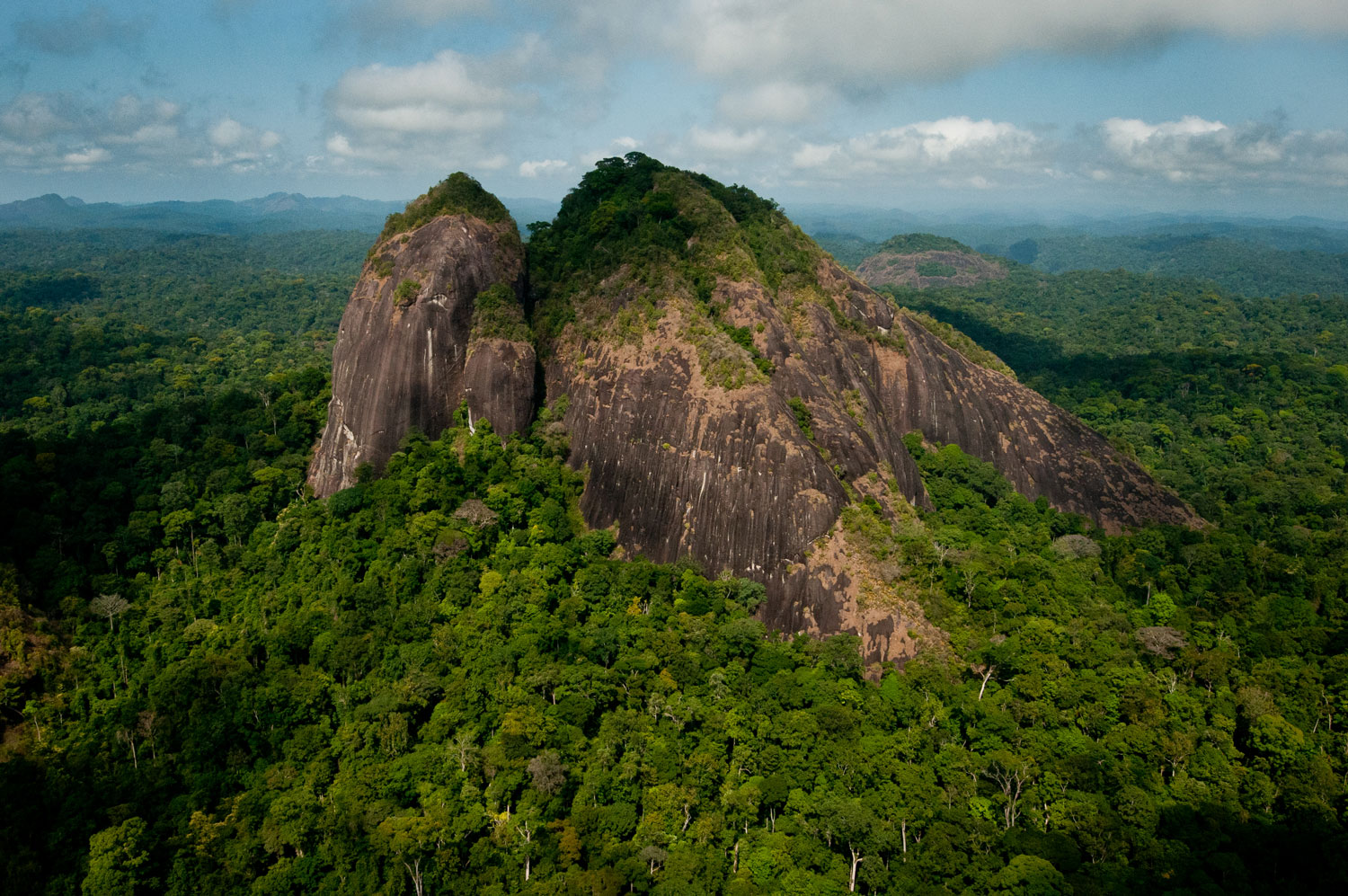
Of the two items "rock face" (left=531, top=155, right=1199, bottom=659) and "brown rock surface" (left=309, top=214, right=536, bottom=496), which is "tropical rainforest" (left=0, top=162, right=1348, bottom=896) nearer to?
"brown rock surface" (left=309, top=214, right=536, bottom=496)

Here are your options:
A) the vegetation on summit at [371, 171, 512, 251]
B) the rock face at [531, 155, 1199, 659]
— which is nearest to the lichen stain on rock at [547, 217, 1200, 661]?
the rock face at [531, 155, 1199, 659]

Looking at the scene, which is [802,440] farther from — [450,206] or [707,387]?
[450,206]

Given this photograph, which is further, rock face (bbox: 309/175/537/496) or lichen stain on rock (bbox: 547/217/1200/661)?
rock face (bbox: 309/175/537/496)

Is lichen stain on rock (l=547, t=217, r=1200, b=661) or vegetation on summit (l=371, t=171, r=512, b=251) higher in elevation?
vegetation on summit (l=371, t=171, r=512, b=251)

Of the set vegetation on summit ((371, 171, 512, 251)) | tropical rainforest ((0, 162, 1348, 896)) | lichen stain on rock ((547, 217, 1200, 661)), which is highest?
vegetation on summit ((371, 171, 512, 251))

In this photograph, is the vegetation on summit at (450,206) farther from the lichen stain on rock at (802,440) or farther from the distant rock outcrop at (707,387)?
the lichen stain on rock at (802,440)

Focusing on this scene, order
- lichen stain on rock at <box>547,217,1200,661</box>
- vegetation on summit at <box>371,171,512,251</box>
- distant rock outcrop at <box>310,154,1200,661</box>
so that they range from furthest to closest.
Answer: vegetation on summit at <box>371,171,512,251</box>, distant rock outcrop at <box>310,154,1200,661</box>, lichen stain on rock at <box>547,217,1200,661</box>

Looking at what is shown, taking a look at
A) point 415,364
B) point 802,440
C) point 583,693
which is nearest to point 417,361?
point 415,364

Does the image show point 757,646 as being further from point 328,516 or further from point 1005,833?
point 328,516
